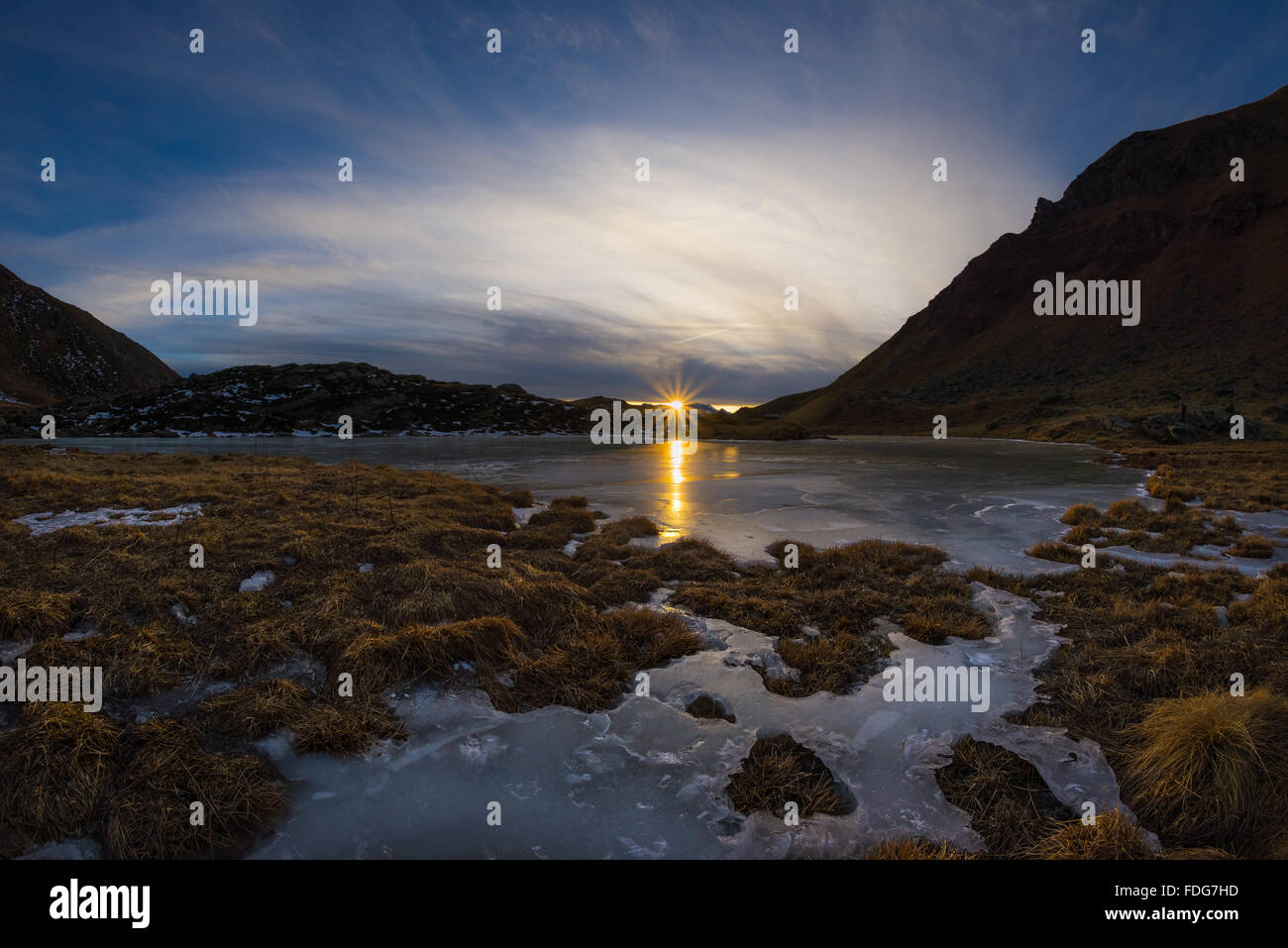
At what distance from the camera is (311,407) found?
13650 centimetres

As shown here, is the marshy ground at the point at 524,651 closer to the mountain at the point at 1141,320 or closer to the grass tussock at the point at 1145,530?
the grass tussock at the point at 1145,530

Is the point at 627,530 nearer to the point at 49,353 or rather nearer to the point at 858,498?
the point at 858,498

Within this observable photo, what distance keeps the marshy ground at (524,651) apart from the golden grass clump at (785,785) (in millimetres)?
29

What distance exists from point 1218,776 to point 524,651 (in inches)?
259

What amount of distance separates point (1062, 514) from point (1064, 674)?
45.7 ft

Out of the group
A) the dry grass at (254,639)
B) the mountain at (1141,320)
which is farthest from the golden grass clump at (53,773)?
the mountain at (1141,320)

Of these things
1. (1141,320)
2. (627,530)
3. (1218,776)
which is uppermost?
(1141,320)

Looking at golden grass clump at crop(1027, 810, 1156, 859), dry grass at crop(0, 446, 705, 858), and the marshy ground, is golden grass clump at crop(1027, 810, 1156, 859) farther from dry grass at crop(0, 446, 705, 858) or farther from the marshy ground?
dry grass at crop(0, 446, 705, 858)

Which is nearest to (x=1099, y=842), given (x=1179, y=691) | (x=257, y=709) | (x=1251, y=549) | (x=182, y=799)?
(x=1179, y=691)

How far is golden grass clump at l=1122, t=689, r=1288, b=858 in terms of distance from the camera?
3658mm

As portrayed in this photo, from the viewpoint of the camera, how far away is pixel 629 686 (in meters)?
6.16

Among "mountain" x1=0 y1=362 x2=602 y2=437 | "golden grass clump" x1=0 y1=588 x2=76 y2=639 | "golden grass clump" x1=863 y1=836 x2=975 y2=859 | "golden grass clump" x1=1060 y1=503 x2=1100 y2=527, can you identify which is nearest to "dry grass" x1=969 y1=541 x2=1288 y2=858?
"golden grass clump" x1=863 y1=836 x2=975 y2=859
